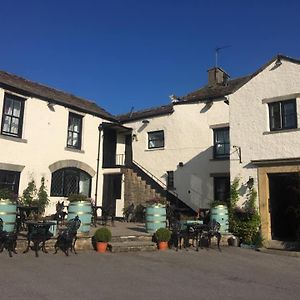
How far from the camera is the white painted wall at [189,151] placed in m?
20.2

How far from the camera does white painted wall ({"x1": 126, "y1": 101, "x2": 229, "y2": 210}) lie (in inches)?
795

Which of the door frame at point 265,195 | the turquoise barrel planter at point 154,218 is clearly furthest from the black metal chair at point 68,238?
the door frame at point 265,195

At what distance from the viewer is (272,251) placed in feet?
44.9

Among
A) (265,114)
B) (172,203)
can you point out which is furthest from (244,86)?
(172,203)

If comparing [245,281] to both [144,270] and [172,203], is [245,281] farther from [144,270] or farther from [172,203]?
[172,203]

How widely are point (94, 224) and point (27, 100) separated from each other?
6.49 meters

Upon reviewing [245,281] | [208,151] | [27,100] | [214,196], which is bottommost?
[245,281]

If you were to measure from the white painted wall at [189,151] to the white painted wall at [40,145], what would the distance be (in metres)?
4.12

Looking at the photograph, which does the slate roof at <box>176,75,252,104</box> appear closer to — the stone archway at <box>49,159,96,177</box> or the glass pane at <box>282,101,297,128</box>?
the glass pane at <box>282,101,297,128</box>

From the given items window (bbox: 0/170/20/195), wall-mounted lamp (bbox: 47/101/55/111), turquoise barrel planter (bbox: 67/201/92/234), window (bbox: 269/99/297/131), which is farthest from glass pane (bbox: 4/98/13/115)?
window (bbox: 269/99/297/131)

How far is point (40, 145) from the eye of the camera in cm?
1805

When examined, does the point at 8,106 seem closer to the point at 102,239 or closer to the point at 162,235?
the point at 102,239

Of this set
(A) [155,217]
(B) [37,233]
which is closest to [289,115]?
(A) [155,217]

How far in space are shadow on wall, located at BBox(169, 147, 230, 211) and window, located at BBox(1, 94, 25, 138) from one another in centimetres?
886
